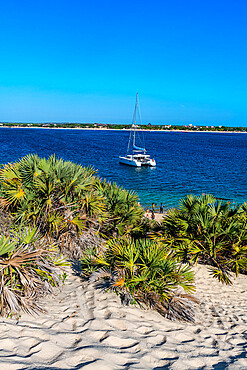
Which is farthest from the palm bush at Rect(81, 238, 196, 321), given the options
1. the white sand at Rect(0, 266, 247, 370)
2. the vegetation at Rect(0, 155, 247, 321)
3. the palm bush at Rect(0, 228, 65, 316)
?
the palm bush at Rect(0, 228, 65, 316)

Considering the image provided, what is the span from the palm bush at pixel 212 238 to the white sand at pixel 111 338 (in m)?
1.82

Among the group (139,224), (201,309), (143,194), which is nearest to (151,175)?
(143,194)

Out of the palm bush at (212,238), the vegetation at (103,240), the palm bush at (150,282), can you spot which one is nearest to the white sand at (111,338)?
the palm bush at (150,282)

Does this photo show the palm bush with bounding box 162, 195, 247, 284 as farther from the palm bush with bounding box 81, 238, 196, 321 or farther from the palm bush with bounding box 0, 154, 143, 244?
the palm bush with bounding box 0, 154, 143, 244

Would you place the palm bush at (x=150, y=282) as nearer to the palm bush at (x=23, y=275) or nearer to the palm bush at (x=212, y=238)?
the palm bush at (x=23, y=275)

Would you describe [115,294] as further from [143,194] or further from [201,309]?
[143,194]

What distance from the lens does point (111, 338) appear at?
4.17 metres

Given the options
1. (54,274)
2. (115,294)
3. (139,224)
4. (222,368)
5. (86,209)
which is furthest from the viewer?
(139,224)

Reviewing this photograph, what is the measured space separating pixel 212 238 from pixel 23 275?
5.22m

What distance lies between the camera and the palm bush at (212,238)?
7.43 meters

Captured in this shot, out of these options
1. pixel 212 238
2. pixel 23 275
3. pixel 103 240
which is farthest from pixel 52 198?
pixel 212 238

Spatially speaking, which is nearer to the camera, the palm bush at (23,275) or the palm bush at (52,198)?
the palm bush at (23,275)

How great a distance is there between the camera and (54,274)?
5203 millimetres

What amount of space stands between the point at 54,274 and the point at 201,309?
3.32 m
